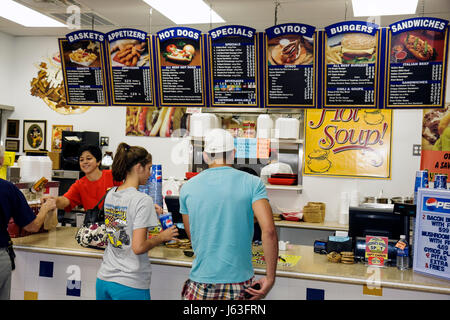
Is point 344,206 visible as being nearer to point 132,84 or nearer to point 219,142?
point 132,84

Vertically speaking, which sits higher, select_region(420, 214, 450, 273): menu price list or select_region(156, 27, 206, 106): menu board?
select_region(156, 27, 206, 106): menu board

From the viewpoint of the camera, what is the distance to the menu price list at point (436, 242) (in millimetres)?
2730

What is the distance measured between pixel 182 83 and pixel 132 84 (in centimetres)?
53

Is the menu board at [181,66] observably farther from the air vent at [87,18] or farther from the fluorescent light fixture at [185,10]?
the air vent at [87,18]

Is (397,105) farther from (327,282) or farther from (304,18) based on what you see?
(304,18)

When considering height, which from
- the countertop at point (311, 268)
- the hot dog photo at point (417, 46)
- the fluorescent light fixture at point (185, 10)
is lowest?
the countertop at point (311, 268)

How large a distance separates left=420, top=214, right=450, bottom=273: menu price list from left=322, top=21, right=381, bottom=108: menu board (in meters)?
1.27

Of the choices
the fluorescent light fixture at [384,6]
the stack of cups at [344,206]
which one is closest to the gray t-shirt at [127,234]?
the fluorescent light fixture at [384,6]

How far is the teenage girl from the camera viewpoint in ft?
8.35

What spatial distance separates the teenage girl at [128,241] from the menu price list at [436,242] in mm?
1757

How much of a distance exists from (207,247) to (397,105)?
2.25m

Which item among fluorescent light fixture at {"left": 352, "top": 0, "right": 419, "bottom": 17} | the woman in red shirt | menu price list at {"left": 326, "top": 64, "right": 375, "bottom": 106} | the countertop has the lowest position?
the countertop

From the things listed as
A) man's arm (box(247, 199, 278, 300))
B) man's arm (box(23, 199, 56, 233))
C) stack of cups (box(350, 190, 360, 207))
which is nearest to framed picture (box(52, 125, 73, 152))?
man's arm (box(23, 199, 56, 233))

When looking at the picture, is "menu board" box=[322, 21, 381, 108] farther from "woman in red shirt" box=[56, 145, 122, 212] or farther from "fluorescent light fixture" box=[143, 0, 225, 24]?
"woman in red shirt" box=[56, 145, 122, 212]
